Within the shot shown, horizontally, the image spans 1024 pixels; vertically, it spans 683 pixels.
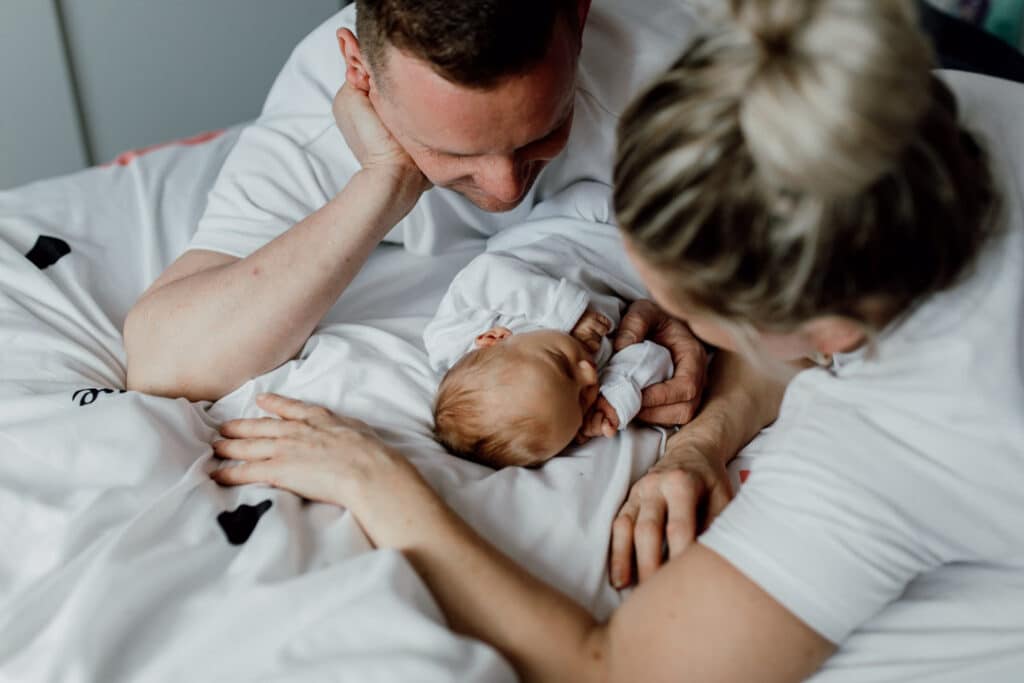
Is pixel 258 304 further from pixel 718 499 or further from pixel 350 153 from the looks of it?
pixel 718 499

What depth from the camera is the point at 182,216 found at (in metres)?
1.69

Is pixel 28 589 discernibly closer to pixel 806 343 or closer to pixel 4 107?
pixel 806 343

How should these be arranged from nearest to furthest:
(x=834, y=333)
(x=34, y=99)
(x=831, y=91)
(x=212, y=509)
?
(x=831, y=91) → (x=834, y=333) → (x=212, y=509) → (x=34, y=99)

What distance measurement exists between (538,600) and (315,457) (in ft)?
1.02

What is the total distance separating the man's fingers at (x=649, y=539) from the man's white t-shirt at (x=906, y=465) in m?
0.18

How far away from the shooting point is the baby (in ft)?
3.99

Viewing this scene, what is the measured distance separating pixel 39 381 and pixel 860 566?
3.43 ft

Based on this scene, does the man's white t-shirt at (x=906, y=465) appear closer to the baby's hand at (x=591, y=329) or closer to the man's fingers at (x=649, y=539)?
the man's fingers at (x=649, y=539)

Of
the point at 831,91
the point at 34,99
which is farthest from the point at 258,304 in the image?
the point at 34,99

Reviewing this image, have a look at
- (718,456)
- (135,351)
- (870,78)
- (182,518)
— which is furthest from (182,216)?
(870,78)

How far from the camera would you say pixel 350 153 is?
5.04 ft

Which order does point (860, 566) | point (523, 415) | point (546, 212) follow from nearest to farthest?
point (860, 566)
point (523, 415)
point (546, 212)

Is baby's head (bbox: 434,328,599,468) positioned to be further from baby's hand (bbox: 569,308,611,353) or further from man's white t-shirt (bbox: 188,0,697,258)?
man's white t-shirt (bbox: 188,0,697,258)

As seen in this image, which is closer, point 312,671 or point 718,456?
point 312,671
